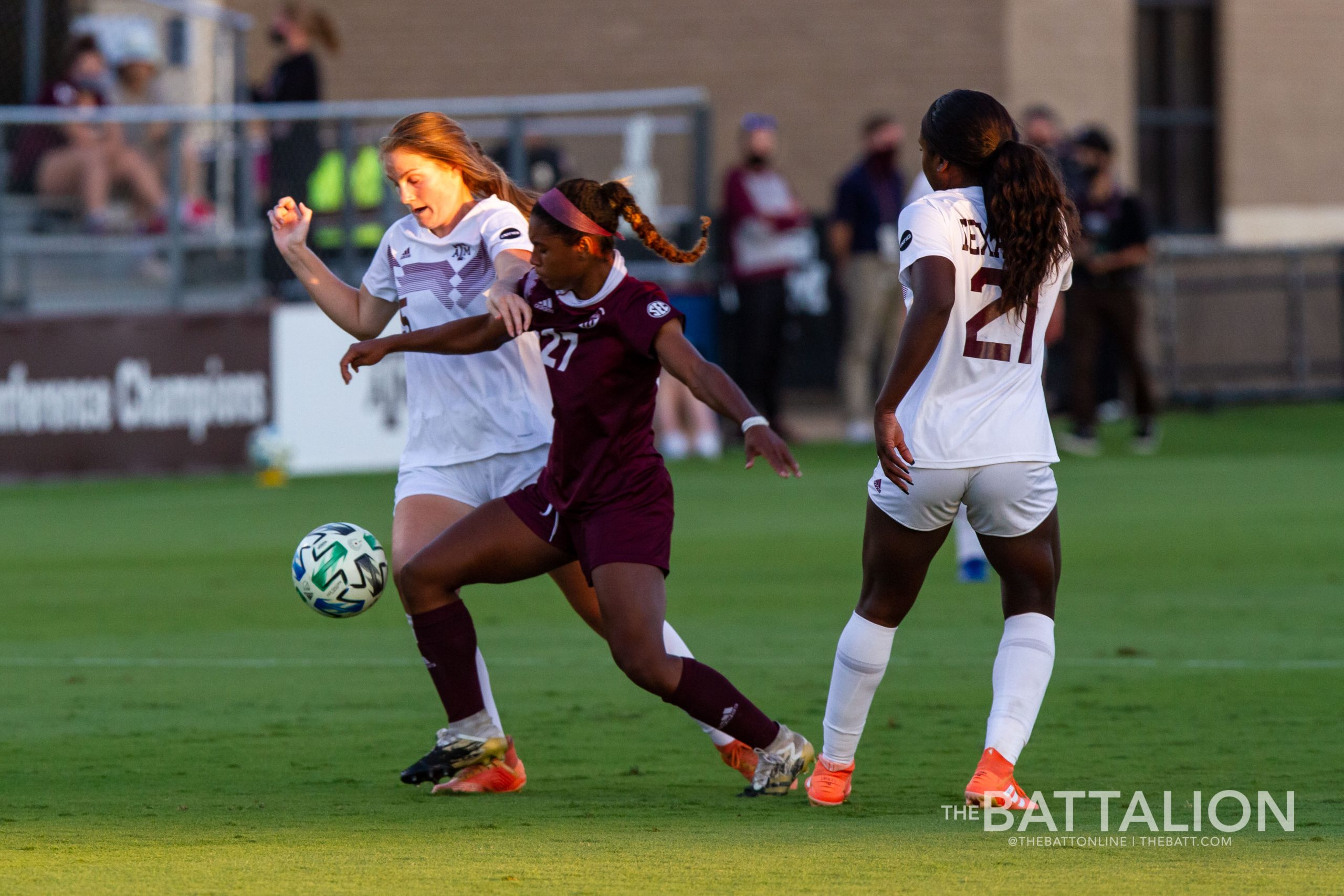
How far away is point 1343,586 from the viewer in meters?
10.1

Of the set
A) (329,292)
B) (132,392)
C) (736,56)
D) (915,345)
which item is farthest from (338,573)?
(736,56)

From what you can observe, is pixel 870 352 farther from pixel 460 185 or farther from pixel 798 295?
pixel 460 185

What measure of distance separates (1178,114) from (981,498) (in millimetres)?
22235

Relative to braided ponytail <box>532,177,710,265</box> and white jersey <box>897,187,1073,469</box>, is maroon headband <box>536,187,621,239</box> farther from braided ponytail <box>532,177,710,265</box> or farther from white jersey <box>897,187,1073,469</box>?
white jersey <box>897,187,1073,469</box>

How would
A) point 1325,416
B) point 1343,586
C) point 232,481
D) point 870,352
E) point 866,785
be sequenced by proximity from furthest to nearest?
point 1325,416
point 870,352
point 232,481
point 1343,586
point 866,785

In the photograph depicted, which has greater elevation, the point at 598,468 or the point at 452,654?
the point at 598,468

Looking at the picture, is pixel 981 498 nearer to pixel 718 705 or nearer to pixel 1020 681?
pixel 1020 681

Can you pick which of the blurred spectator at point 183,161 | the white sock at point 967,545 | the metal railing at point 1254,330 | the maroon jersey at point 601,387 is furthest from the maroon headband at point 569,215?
the metal railing at point 1254,330

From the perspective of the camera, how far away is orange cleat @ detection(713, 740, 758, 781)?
5.86 meters

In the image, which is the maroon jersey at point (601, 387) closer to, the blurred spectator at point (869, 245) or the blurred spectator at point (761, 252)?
the blurred spectator at point (869, 245)

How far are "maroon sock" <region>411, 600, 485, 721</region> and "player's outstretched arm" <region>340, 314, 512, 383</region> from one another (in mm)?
735

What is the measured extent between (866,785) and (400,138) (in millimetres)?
2346

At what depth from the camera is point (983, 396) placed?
5355 millimetres

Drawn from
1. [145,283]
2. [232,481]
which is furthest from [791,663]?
[145,283]
